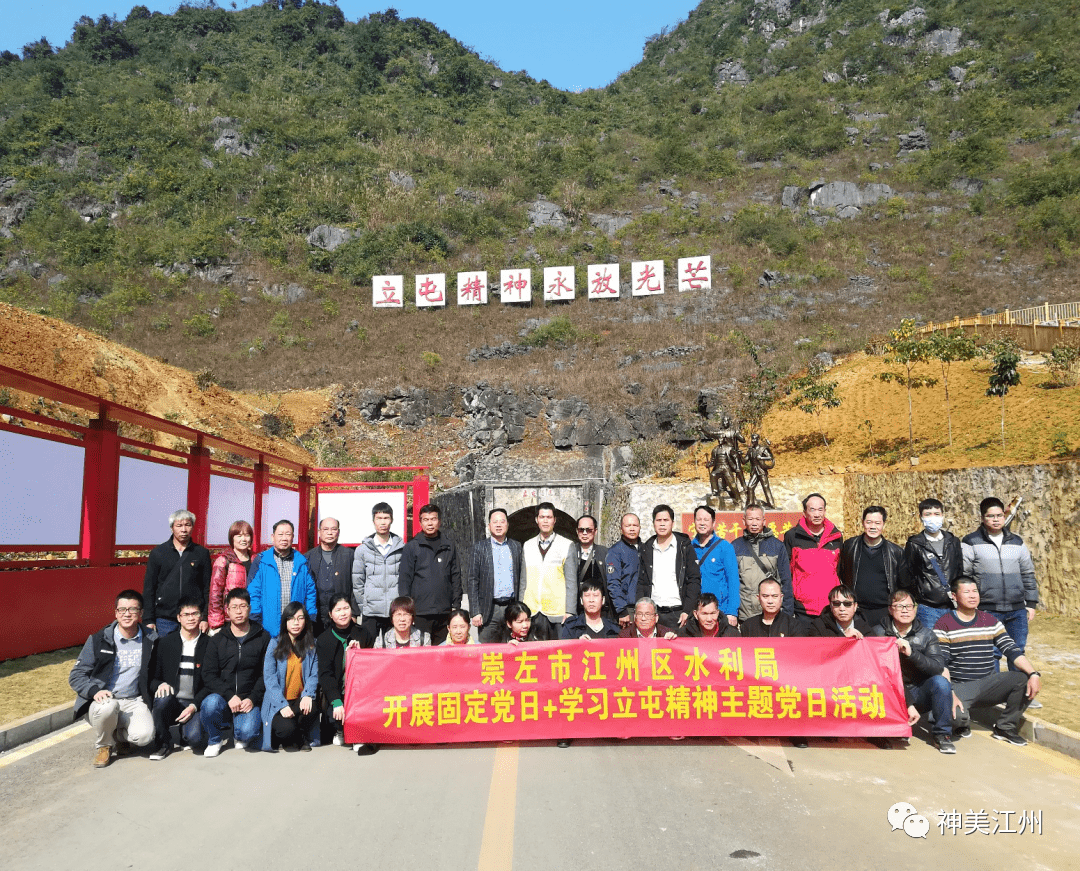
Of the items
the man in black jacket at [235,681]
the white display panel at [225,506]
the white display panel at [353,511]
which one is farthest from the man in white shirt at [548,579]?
the white display panel at [353,511]

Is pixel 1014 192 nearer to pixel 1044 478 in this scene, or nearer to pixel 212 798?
pixel 1044 478

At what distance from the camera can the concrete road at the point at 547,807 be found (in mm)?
3600

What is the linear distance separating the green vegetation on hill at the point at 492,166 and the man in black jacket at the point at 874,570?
2786 cm

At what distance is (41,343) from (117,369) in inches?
103

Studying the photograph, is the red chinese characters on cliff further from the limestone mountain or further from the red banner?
the red banner

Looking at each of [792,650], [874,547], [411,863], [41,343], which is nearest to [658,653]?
[792,650]

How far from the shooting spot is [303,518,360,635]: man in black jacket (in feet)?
22.2

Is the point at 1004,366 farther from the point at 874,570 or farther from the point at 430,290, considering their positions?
the point at 430,290

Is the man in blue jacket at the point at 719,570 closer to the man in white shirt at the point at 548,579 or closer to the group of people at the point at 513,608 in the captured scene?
the group of people at the point at 513,608

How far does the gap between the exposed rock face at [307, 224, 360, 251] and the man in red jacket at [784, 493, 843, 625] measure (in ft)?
170

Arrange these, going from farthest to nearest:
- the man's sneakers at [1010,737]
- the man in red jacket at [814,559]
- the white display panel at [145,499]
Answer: the white display panel at [145,499]
the man in red jacket at [814,559]
the man's sneakers at [1010,737]

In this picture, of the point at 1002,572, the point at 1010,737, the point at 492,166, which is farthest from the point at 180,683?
the point at 492,166

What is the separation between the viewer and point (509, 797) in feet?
14.5

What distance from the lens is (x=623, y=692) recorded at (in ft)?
18.6
